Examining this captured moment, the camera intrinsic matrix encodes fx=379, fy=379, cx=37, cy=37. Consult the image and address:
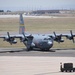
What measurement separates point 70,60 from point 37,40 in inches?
589

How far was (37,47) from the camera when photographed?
2854 inches

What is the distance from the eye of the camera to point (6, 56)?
6297 cm

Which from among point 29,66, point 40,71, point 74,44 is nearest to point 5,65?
point 29,66

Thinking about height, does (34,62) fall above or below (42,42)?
above

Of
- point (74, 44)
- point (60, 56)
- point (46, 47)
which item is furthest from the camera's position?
point (74, 44)

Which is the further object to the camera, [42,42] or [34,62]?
[42,42]

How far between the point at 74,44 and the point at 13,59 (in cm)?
2978

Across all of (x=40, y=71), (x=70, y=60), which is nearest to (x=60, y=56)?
(x=70, y=60)

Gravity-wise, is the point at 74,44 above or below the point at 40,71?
below

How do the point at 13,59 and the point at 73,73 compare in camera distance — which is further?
the point at 13,59

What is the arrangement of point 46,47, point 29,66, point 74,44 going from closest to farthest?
point 29,66 → point 46,47 → point 74,44

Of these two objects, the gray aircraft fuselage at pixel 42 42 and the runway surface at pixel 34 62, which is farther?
Result: the gray aircraft fuselage at pixel 42 42

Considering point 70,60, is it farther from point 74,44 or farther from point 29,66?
point 74,44

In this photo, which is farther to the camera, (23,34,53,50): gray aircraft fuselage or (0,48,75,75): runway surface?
(23,34,53,50): gray aircraft fuselage
